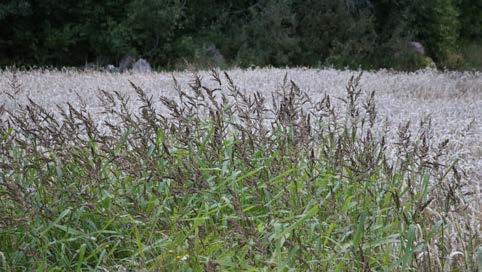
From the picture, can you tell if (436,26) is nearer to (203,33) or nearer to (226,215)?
(203,33)

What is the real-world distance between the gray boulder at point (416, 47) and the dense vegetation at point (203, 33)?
0.22 metres

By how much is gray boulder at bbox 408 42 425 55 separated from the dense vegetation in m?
0.22

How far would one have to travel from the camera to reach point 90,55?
49.3ft

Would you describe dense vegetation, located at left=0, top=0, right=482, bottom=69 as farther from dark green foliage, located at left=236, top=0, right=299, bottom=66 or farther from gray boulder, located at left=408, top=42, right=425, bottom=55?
gray boulder, located at left=408, top=42, right=425, bottom=55

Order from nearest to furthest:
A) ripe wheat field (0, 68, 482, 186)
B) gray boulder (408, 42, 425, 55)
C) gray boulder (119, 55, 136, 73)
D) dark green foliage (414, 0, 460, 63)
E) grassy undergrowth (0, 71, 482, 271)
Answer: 1. grassy undergrowth (0, 71, 482, 271)
2. ripe wheat field (0, 68, 482, 186)
3. gray boulder (119, 55, 136, 73)
4. gray boulder (408, 42, 425, 55)
5. dark green foliage (414, 0, 460, 63)

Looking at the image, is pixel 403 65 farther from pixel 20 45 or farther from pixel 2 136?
pixel 2 136

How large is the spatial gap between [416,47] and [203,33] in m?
5.01

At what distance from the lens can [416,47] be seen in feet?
53.1

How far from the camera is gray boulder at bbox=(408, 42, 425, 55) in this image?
15.9 m

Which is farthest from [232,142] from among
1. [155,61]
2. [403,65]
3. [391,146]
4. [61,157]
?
[403,65]

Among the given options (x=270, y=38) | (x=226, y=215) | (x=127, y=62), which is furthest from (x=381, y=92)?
(x=127, y=62)

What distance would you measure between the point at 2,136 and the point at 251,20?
1244 cm

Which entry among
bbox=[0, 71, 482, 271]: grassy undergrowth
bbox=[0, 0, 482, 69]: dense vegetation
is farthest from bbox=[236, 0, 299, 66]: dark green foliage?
bbox=[0, 71, 482, 271]: grassy undergrowth

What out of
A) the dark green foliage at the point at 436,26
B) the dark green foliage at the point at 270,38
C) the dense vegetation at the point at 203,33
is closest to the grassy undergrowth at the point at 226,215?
the dense vegetation at the point at 203,33
